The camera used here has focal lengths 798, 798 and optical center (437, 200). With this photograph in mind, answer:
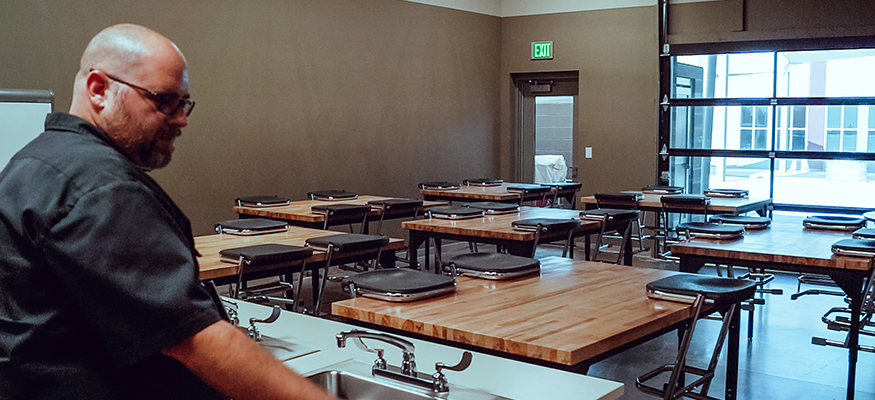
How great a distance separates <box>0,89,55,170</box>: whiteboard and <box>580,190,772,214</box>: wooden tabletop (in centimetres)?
404

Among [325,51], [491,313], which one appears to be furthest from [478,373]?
[325,51]

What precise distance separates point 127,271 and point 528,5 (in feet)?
27.7

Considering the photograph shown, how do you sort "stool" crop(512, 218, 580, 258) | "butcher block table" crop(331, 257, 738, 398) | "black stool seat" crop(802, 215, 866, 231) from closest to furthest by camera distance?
"butcher block table" crop(331, 257, 738, 398)
"stool" crop(512, 218, 580, 258)
"black stool seat" crop(802, 215, 866, 231)

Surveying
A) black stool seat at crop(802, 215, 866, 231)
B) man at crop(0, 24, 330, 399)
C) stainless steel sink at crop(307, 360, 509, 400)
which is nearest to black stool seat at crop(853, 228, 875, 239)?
black stool seat at crop(802, 215, 866, 231)

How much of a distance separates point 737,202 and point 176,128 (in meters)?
5.69

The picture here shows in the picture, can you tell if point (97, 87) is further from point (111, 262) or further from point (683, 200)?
point (683, 200)

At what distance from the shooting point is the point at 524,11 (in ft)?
29.6

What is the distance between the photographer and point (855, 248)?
11.4 ft

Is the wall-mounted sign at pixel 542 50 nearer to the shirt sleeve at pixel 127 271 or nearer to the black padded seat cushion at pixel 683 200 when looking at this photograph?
the black padded seat cushion at pixel 683 200

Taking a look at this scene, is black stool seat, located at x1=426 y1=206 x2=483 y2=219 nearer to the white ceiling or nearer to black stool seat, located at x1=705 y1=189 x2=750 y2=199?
black stool seat, located at x1=705 y1=189 x2=750 y2=199

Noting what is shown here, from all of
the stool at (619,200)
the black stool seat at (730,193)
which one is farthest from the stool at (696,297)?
the black stool seat at (730,193)

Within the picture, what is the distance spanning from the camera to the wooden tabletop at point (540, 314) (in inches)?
79.5

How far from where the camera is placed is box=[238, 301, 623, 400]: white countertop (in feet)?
5.00

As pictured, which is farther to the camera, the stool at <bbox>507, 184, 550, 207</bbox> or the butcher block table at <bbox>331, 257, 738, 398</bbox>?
the stool at <bbox>507, 184, 550, 207</bbox>
